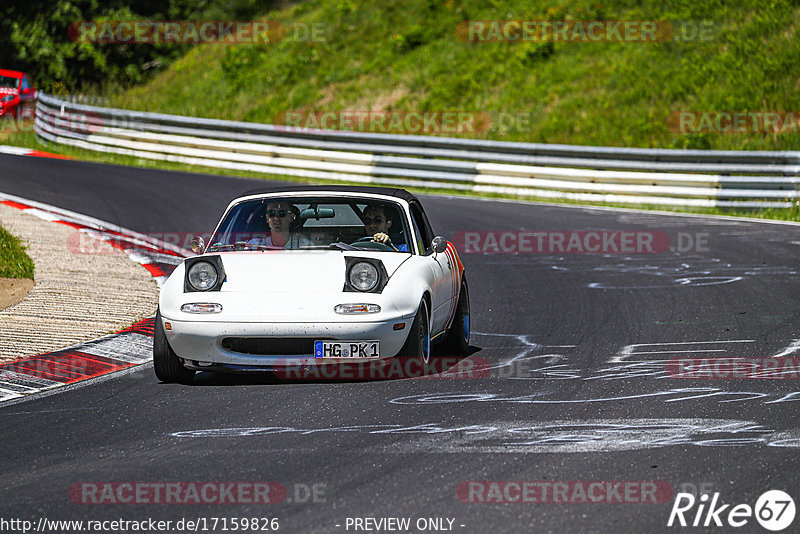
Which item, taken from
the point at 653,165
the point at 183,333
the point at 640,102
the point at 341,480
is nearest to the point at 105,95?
the point at 640,102

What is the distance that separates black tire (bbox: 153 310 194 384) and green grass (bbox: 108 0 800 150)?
17418mm

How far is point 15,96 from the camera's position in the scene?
28.8m

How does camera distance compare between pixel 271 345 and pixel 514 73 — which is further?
pixel 514 73

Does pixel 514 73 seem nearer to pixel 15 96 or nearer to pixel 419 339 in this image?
pixel 15 96

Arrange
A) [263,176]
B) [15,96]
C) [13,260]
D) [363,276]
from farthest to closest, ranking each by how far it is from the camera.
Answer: [15,96]
[263,176]
[13,260]
[363,276]

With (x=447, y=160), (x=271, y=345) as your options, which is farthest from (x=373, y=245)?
(x=447, y=160)

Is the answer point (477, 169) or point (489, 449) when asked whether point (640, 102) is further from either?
point (489, 449)

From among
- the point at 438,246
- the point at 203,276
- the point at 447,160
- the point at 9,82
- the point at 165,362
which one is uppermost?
the point at 9,82

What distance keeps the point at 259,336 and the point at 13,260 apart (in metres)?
5.92

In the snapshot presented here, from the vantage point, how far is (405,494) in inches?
191

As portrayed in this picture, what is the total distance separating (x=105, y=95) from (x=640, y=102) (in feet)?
57.9

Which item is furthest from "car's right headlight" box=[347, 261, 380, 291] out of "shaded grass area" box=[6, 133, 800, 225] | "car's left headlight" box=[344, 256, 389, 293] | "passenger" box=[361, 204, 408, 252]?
"shaded grass area" box=[6, 133, 800, 225]

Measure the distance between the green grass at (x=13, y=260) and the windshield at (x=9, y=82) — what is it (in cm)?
1688

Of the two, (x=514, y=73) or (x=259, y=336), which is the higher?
(x=514, y=73)
